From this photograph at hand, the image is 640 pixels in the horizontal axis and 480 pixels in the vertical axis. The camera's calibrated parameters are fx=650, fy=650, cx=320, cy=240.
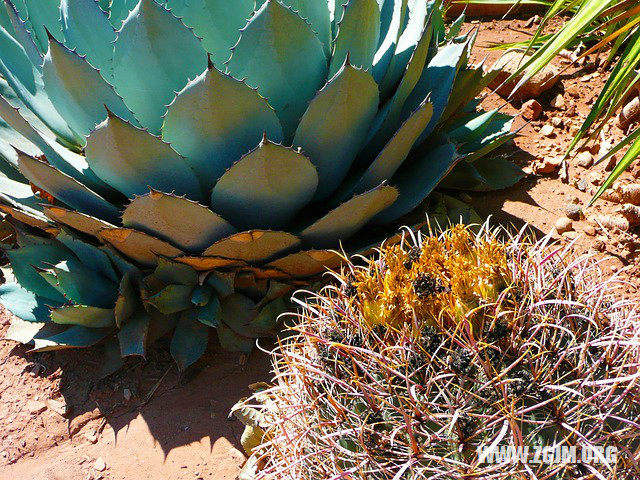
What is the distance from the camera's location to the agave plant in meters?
1.87

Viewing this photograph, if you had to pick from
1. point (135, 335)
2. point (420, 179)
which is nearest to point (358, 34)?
point (420, 179)

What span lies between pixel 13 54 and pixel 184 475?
1546mm

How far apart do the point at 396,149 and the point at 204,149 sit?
1.94ft

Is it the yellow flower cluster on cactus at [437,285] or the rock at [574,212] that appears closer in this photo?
the yellow flower cluster on cactus at [437,285]

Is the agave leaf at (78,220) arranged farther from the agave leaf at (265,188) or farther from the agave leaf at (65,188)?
the agave leaf at (265,188)

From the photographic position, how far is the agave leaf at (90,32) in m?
2.09

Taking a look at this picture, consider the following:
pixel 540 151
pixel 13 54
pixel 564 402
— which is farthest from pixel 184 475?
pixel 540 151

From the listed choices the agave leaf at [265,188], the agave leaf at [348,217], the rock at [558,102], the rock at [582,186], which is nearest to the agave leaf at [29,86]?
the agave leaf at [265,188]

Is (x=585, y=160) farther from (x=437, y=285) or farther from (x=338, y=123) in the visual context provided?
(x=437, y=285)

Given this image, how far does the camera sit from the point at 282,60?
1.95 m

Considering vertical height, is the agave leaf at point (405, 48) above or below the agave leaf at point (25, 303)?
above

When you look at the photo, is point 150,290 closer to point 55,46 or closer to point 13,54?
point 55,46

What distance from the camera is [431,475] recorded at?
1.27 metres

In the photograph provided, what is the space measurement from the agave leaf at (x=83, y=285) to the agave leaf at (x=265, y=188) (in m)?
0.51
